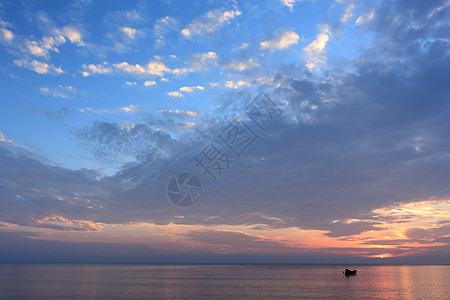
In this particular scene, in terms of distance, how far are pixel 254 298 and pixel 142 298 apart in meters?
30.7

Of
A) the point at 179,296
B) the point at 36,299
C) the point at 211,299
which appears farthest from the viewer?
the point at 179,296

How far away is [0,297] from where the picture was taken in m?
83.0

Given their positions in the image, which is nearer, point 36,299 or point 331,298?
point 36,299

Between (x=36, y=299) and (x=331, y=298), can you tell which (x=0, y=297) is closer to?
(x=36, y=299)

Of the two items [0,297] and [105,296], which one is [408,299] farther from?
[0,297]

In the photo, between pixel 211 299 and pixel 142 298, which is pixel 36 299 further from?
pixel 211 299

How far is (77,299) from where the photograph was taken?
3219 inches

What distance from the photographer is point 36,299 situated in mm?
80625

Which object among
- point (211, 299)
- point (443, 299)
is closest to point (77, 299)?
point (211, 299)

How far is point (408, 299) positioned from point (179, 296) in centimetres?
6675

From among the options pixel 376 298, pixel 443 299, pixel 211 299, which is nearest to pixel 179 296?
pixel 211 299

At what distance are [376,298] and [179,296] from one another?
5843 centimetres

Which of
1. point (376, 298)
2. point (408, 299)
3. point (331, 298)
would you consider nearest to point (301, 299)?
point (331, 298)

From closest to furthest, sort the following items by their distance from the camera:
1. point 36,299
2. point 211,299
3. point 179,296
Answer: point 36,299 → point 211,299 → point 179,296
